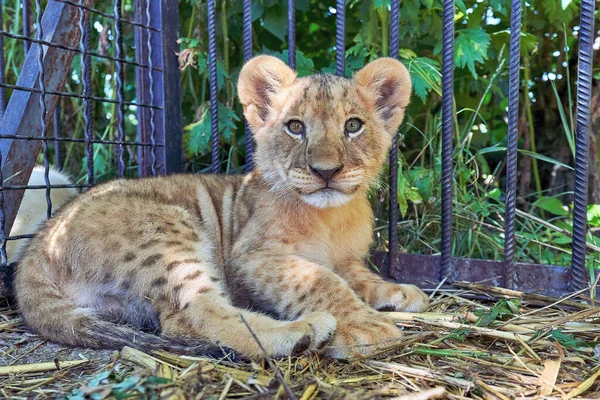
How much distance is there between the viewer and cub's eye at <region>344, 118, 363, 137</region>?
322 centimetres

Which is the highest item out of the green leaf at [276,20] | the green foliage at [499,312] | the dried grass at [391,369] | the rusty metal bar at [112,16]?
the green leaf at [276,20]

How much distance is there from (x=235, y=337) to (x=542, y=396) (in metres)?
1.21

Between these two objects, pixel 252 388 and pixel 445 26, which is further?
pixel 445 26

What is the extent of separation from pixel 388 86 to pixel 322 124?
60cm

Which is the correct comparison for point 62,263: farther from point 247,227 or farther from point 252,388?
point 252,388

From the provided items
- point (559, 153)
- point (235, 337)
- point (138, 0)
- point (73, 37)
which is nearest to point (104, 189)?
point (73, 37)

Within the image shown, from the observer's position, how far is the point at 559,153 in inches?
226

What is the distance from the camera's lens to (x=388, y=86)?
348 centimetres

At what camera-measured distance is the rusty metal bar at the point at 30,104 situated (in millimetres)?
3477

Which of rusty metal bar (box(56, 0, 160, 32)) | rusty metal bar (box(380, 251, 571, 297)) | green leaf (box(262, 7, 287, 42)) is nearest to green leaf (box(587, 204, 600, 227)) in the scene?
rusty metal bar (box(380, 251, 571, 297))

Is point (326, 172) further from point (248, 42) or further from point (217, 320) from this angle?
point (248, 42)

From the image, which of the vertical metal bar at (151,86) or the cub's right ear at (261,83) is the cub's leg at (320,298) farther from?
the vertical metal bar at (151,86)

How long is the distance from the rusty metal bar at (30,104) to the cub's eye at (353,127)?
1.86 metres

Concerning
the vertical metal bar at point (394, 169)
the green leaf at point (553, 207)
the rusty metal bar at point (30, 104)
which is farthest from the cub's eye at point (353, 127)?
the green leaf at point (553, 207)
